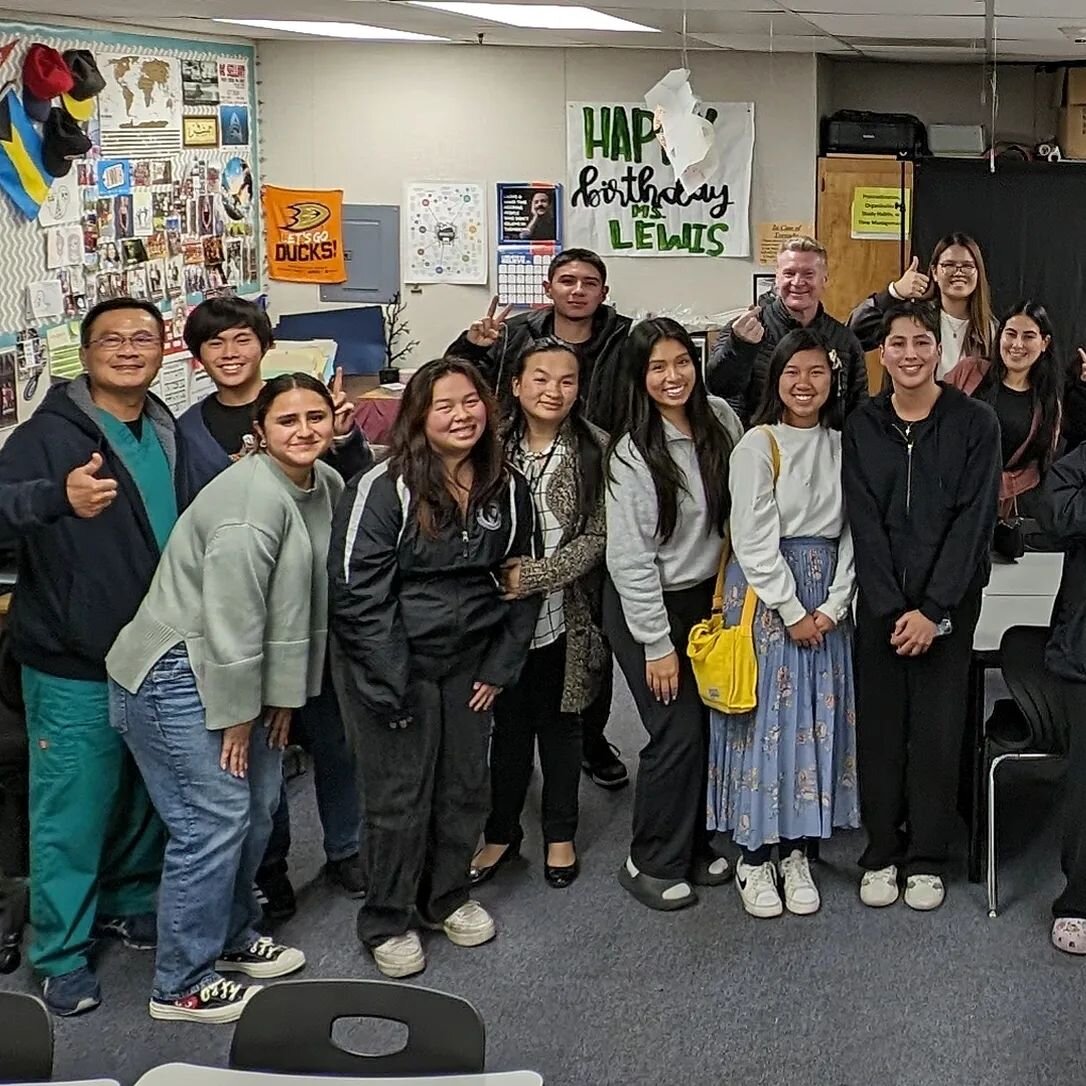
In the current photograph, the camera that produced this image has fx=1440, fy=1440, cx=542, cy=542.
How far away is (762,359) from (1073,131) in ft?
10.4

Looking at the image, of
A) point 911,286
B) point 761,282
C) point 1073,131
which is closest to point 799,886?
point 911,286

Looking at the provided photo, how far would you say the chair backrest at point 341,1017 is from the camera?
5.65ft

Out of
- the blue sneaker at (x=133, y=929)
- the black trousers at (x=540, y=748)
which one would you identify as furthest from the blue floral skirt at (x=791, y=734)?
the blue sneaker at (x=133, y=929)

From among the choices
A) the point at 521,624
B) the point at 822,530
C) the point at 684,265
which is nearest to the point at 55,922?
the point at 521,624

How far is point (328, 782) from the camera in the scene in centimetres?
341

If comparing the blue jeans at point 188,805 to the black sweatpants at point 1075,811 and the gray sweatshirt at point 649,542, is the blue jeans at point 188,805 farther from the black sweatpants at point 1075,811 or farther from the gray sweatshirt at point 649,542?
the black sweatpants at point 1075,811

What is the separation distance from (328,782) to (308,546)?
0.78 metres

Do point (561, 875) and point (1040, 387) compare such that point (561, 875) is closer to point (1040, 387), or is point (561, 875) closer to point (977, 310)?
point (1040, 387)

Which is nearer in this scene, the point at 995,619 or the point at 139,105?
the point at 995,619

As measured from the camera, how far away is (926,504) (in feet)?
→ 10.3

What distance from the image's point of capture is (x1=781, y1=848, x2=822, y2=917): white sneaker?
131 inches

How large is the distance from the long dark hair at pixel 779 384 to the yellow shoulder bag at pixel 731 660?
0.25 ft

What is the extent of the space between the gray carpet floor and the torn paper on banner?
1.76 meters

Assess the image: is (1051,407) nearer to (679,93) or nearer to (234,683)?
(679,93)
